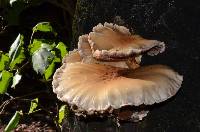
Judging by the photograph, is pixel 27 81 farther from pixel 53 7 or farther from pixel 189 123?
pixel 189 123

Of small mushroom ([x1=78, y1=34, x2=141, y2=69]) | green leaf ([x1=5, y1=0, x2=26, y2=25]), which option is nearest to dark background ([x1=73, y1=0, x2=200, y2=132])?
small mushroom ([x1=78, y1=34, x2=141, y2=69])

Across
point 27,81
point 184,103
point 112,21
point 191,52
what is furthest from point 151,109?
point 27,81

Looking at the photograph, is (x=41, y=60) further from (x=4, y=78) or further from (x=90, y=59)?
(x=90, y=59)

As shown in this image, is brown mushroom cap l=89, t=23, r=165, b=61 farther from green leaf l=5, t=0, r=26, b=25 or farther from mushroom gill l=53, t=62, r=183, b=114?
green leaf l=5, t=0, r=26, b=25

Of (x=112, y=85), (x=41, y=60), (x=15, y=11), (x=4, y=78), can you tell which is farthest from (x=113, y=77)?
(x=15, y=11)

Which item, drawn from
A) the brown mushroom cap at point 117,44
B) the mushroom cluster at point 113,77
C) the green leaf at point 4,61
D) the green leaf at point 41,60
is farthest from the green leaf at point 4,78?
the brown mushroom cap at point 117,44

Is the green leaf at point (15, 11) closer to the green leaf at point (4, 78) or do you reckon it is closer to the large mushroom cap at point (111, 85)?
the green leaf at point (4, 78)
